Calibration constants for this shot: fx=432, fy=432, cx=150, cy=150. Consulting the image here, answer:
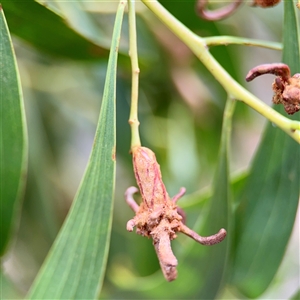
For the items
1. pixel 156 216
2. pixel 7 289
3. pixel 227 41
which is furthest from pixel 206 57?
pixel 7 289

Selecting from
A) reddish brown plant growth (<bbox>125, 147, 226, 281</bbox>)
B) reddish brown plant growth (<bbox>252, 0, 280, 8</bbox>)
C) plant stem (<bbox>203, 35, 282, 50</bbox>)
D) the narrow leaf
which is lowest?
reddish brown plant growth (<bbox>125, 147, 226, 281</bbox>)

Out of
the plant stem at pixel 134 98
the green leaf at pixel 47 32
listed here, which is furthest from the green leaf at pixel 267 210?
the green leaf at pixel 47 32

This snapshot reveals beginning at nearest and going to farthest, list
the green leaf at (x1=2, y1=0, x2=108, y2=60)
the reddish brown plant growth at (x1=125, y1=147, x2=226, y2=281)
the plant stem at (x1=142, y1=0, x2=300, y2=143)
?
the reddish brown plant growth at (x1=125, y1=147, x2=226, y2=281)
the plant stem at (x1=142, y1=0, x2=300, y2=143)
the green leaf at (x1=2, y1=0, x2=108, y2=60)

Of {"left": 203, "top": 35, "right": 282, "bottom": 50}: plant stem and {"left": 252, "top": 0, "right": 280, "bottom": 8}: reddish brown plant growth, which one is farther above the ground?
{"left": 252, "top": 0, "right": 280, "bottom": 8}: reddish brown plant growth

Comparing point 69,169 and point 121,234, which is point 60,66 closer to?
point 69,169

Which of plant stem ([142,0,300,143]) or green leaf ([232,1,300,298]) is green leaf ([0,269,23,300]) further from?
plant stem ([142,0,300,143])

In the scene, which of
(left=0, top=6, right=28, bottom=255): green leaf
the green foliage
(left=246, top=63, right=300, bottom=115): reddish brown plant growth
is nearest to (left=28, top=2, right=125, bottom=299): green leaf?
the green foliage

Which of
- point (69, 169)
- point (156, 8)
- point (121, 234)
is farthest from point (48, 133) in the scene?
point (156, 8)

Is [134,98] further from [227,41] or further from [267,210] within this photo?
[267,210]

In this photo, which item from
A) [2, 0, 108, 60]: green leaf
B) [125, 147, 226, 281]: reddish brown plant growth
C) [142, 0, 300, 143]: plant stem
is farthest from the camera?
[2, 0, 108, 60]: green leaf
